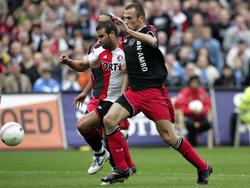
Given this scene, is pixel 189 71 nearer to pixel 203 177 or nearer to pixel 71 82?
pixel 71 82

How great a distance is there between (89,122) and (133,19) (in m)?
1.98

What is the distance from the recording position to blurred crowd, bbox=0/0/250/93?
23531 millimetres

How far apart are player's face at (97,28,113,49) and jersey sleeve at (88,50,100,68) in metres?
0.20

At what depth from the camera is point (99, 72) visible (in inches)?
534

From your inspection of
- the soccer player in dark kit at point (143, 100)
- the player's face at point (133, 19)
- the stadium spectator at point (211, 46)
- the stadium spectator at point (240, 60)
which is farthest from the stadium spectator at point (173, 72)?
the player's face at point (133, 19)

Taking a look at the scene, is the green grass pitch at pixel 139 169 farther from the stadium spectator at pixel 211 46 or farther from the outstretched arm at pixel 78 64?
the stadium spectator at pixel 211 46

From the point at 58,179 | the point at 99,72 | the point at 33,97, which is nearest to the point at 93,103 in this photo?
the point at 99,72

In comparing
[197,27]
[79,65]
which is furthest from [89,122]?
[197,27]

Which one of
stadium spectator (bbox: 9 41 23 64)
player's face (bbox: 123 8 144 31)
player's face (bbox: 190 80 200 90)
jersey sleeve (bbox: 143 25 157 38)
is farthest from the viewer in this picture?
stadium spectator (bbox: 9 41 23 64)

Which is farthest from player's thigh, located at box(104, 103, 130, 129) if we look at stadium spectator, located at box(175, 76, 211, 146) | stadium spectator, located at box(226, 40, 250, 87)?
stadium spectator, located at box(226, 40, 250, 87)

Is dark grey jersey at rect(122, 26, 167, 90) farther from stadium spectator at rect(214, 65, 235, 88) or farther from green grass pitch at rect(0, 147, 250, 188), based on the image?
stadium spectator at rect(214, 65, 235, 88)

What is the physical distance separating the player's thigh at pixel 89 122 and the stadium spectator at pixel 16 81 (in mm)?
9534

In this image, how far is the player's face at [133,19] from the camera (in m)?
12.2

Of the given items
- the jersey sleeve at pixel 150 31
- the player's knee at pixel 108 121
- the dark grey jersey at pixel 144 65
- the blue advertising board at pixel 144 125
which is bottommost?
the blue advertising board at pixel 144 125
